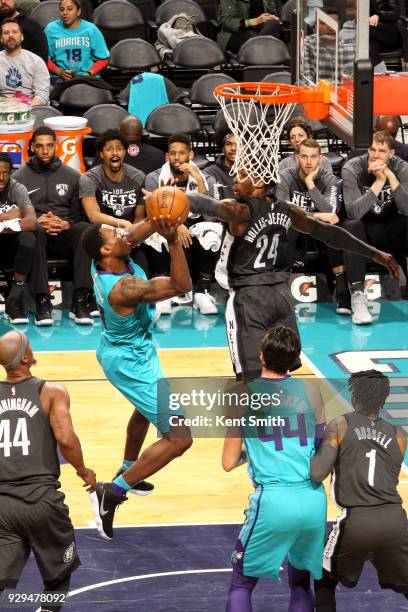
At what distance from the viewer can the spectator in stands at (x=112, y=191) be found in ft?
35.8

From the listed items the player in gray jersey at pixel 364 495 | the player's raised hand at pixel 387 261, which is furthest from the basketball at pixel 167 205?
the player's raised hand at pixel 387 261

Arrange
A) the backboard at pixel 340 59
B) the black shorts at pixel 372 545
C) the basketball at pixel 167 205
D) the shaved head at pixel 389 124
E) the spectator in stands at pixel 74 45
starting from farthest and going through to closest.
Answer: the spectator in stands at pixel 74 45
the shaved head at pixel 389 124
the backboard at pixel 340 59
the basketball at pixel 167 205
the black shorts at pixel 372 545

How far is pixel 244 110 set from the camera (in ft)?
27.8

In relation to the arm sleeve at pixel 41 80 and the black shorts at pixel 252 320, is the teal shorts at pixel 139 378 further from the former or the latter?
the arm sleeve at pixel 41 80

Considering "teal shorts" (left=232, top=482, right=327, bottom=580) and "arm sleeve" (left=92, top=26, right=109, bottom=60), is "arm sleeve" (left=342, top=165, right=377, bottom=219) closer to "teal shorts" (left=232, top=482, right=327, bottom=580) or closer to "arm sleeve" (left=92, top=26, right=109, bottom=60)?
"arm sleeve" (left=92, top=26, right=109, bottom=60)

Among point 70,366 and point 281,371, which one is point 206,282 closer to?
point 70,366

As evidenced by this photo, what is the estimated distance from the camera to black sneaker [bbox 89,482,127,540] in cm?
660

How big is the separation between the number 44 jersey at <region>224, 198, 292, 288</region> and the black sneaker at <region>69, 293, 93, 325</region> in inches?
148

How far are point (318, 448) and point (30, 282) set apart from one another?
6.07 meters

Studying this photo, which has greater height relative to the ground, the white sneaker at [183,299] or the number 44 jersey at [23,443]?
the number 44 jersey at [23,443]

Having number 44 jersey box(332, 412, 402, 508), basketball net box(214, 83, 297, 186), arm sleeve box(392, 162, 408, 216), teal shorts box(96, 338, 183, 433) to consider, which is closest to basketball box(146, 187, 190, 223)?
teal shorts box(96, 338, 183, 433)

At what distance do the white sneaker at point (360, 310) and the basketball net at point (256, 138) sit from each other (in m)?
2.79

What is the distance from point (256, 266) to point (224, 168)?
4117 mm

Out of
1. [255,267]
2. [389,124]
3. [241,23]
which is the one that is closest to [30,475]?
[255,267]
